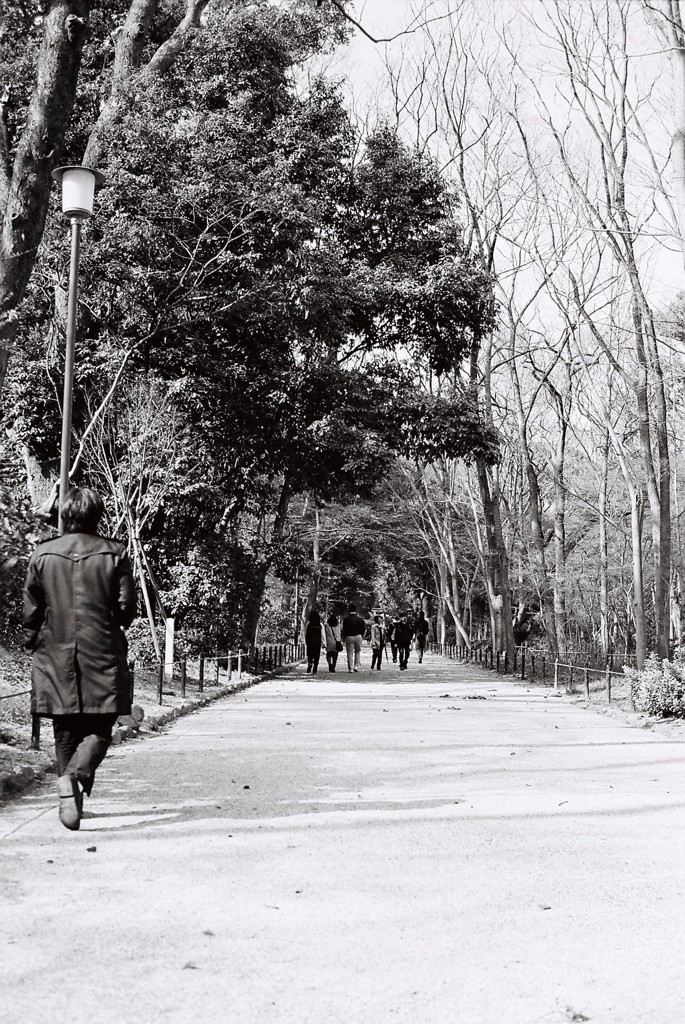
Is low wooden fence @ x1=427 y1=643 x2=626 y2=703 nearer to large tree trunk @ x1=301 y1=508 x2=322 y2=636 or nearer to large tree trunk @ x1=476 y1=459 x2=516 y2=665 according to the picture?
large tree trunk @ x1=476 y1=459 x2=516 y2=665

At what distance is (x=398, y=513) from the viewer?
4356 centimetres

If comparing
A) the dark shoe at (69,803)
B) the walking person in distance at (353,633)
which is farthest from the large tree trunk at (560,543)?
the dark shoe at (69,803)

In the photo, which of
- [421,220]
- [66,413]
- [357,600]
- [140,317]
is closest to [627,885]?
[66,413]

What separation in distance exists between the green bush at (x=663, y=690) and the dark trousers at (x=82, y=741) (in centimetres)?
927

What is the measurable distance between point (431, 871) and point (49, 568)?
2535mm

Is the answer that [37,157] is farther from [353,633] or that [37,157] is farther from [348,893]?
[353,633]

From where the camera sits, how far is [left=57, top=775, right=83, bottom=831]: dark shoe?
5621mm

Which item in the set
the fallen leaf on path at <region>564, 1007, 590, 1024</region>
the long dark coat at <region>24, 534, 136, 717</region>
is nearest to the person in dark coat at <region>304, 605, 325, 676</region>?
the long dark coat at <region>24, 534, 136, 717</region>

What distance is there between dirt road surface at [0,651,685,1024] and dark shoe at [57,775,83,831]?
0.09 metres

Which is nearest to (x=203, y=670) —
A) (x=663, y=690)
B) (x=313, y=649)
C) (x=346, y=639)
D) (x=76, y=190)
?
(x=663, y=690)

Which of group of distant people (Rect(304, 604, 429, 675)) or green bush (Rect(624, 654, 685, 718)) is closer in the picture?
green bush (Rect(624, 654, 685, 718))

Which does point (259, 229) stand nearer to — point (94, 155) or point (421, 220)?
point (94, 155)

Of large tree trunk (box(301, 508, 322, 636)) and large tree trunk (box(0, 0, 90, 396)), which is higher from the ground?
large tree trunk (box(0, 0, 90, 396))

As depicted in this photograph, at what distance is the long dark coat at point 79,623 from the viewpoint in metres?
5.71
